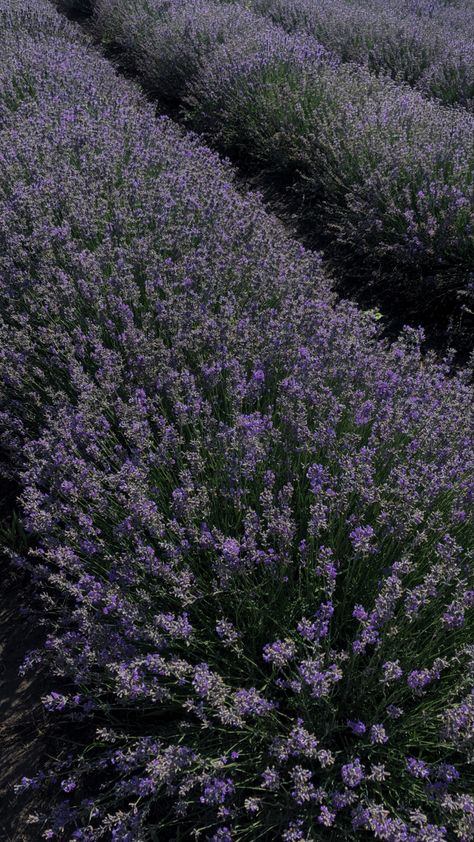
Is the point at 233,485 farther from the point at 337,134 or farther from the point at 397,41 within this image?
the point at 397,41

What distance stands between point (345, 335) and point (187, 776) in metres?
1.67

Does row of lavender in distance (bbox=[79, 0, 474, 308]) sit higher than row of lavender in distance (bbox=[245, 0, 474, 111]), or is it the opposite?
row of lavender in distance (bbox=[245, 0, 474, 111])

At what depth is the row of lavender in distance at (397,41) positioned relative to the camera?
6129mm

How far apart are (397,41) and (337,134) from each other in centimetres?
308

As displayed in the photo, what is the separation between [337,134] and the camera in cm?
481

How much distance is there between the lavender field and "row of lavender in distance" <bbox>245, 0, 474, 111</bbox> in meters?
1.71

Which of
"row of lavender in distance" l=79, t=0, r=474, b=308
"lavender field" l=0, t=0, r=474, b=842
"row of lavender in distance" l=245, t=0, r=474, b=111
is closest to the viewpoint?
"lavender field" l=0, t=0, r=474, b=842

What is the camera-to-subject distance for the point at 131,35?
8.81 metres

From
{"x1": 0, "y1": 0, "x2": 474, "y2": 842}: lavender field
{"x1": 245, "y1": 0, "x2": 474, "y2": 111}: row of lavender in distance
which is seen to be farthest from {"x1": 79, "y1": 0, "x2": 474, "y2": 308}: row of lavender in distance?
{"x1": 245, "y1": 0, "x2": 474, "y2": 111}: row of lavender in distance

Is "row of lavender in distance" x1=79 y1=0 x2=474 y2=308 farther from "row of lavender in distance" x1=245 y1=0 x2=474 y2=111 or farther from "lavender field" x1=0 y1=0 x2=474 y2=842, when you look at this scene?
"row of lavender in distance" x1=245 y1=0 x2=474 y2=111

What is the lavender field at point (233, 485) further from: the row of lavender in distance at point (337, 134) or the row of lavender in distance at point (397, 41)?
the row of lavender in distance at point (397, 41)

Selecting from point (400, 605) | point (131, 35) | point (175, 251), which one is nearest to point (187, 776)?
point (400, 605)

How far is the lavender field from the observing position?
1.53m

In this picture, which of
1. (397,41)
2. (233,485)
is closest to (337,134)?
(397,41)
